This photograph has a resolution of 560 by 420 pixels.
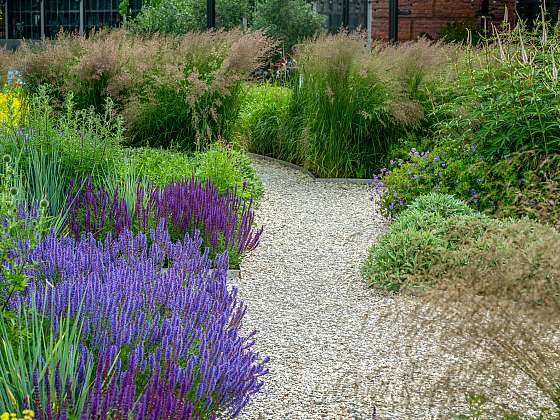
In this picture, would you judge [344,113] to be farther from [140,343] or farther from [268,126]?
[140,343]

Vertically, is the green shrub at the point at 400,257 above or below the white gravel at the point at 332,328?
above

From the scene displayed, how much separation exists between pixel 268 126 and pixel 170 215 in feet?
15.4

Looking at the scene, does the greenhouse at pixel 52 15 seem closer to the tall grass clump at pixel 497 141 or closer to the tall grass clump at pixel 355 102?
the tall grass clump at pixel 355 102

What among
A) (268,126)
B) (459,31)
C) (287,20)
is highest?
(287,20)

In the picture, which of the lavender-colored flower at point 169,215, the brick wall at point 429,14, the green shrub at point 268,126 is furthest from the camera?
the brick wall at point 429,14

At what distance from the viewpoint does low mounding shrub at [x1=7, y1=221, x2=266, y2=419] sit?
7.84 feet

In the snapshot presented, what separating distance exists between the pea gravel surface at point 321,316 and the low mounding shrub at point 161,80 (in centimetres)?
125

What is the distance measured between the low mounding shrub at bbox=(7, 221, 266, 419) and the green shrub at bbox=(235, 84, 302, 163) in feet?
19.7

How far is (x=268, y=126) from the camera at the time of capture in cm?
1002

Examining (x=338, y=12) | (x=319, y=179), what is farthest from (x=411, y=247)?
(x=338, y=12)

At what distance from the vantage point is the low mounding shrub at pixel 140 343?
7.84 feet

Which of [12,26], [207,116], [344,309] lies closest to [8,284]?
[344,309]

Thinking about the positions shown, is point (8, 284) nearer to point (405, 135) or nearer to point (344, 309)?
point (344, 309)

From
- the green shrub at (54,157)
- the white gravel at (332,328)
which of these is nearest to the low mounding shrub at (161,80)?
the white gravel at (332,328)
